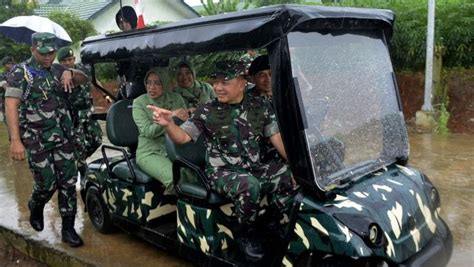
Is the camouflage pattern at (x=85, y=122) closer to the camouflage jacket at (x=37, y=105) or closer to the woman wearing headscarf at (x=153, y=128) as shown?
the camouflage jacket at (x=37, y=105)

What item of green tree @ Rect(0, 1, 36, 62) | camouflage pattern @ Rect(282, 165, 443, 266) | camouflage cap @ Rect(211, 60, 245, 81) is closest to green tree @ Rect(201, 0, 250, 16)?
green tree @ Rect(0, 1, 36, 62)

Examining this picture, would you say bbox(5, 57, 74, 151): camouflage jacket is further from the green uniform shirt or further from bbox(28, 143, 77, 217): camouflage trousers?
the green uniform shirt

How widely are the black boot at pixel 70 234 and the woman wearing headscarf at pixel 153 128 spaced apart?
84 cm

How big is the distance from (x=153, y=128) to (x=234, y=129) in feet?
3.15

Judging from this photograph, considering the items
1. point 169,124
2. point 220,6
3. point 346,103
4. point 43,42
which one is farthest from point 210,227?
point 220,6

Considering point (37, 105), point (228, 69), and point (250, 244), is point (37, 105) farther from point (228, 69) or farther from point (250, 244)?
point (250, 244)

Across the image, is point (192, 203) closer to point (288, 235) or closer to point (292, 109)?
point (288, 235)

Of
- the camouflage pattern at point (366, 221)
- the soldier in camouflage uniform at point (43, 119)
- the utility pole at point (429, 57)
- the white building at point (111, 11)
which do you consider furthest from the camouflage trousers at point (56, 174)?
the white building at point (111, 11)

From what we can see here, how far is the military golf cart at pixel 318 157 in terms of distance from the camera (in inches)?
112

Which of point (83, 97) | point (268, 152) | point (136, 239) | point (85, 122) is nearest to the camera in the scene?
point (268, 152)

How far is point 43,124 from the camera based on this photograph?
4.20m

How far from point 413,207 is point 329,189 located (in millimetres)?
576

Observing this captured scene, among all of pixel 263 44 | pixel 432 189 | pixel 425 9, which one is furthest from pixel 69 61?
pixel 425 9

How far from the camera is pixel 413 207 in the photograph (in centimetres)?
315
